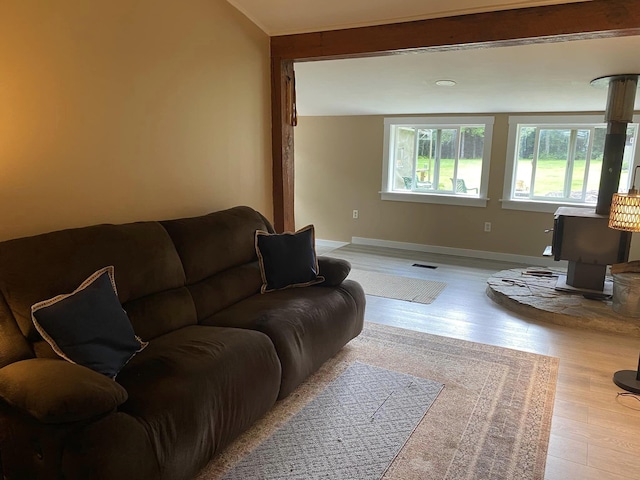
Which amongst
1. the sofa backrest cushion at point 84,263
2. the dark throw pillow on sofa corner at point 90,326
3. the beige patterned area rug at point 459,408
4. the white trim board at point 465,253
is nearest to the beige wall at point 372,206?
the white trim board at point 465,253

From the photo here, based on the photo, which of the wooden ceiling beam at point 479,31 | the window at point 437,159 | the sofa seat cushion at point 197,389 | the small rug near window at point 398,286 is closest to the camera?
the sofa seat cushion at point 197,389

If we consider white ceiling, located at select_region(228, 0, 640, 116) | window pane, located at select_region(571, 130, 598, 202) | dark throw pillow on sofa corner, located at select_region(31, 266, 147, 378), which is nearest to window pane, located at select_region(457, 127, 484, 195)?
white ceiling, located at select_region(228, 0, 640, 116)

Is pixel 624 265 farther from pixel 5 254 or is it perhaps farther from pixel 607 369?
pixel 5 254

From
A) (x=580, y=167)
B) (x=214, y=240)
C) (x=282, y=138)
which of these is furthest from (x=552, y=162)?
(x=214, y=240)

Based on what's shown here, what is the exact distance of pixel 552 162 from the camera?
5.39m

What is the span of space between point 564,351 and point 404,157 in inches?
149

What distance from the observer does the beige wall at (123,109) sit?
2023 mm

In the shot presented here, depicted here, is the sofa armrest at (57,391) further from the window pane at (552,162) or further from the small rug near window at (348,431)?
the window pane at (552,162)

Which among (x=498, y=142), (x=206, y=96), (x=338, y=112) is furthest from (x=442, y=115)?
(x=206, y=96)

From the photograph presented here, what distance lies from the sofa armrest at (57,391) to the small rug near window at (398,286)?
309 centimetres

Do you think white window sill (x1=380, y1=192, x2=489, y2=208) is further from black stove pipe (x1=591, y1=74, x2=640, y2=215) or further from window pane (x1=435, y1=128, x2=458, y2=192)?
black stove pipe (x1=591, y1=74, x2=640, y2=215)

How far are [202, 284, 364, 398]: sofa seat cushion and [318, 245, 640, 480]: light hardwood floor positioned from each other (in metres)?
0.92

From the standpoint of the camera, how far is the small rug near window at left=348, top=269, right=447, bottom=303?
168 inches

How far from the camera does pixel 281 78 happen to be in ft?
12.1
